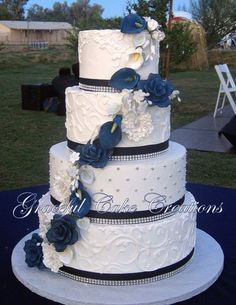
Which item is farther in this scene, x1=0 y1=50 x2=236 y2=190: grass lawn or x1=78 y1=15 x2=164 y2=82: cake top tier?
x1=0 y1=50 x2=236 y2=190: grass lawn

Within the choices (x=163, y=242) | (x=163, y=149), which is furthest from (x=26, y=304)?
(x=163, y=149)

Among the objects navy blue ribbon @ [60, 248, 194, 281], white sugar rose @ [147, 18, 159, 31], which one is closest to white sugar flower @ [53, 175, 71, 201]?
navy blue ribbon @ [60, 248, 194, 281]

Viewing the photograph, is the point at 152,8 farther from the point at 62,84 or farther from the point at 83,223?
the point at 83,223

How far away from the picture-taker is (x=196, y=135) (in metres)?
9.42

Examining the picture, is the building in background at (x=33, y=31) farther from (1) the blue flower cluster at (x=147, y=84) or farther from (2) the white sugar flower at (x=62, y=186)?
(1) the blue flower cluster at (x=147, y=84)

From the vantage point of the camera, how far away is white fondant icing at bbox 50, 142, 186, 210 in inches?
131

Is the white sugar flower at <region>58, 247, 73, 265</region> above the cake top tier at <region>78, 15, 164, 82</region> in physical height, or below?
below

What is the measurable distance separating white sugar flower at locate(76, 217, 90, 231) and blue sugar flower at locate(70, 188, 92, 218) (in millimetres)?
67

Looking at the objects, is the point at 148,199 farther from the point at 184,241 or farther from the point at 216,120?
the point at 216,120

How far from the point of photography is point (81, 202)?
11.0 ft

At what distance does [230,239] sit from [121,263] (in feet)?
4.44

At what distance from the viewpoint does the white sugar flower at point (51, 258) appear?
3580mm

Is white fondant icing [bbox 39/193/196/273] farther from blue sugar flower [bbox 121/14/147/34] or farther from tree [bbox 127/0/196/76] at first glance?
tree [bbox 127/0/196/76]

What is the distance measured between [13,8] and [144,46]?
294 ft
